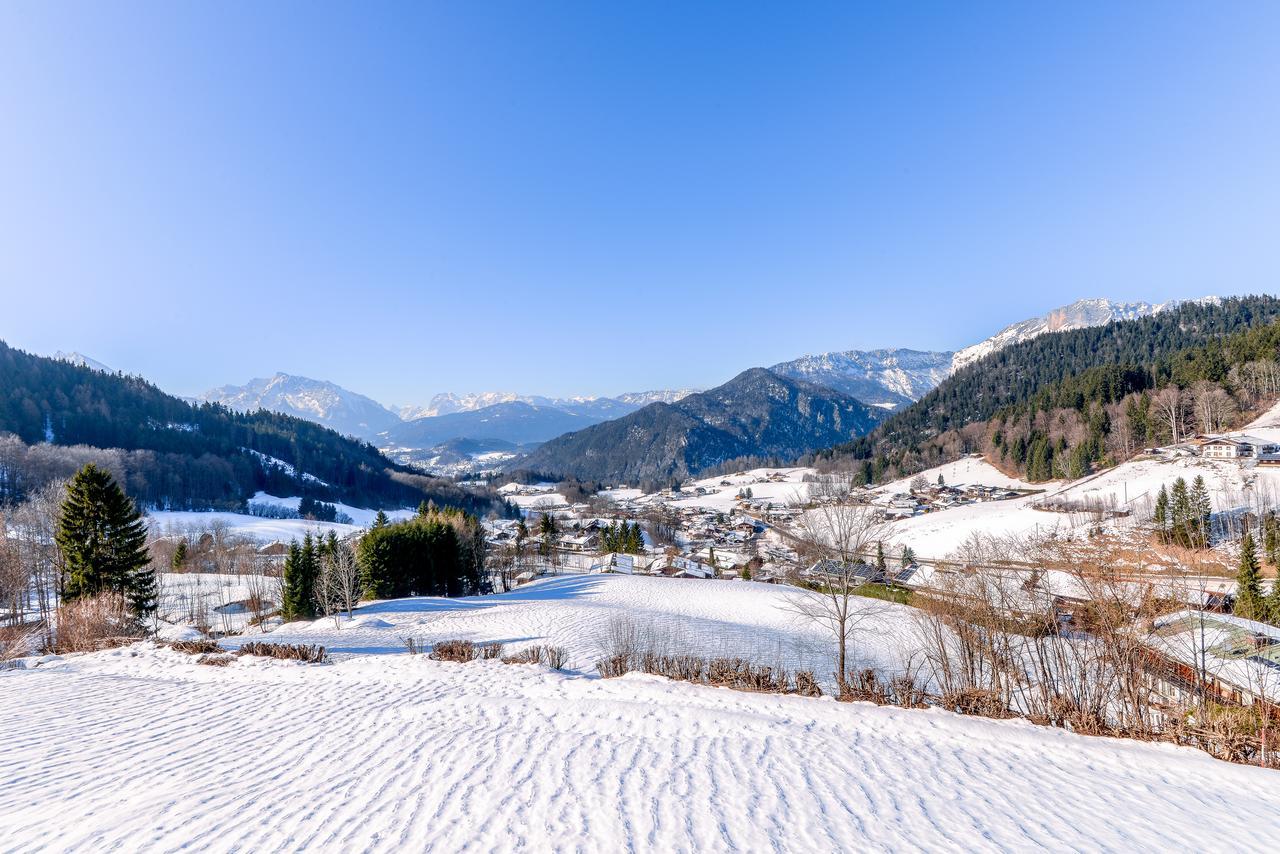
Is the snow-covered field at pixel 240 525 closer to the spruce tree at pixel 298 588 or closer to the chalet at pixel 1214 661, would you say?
the spruce tree at pixel 298 588

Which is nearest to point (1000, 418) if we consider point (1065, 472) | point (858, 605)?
point (1065, 472)

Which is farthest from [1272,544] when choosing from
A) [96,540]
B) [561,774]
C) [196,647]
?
[96,540]

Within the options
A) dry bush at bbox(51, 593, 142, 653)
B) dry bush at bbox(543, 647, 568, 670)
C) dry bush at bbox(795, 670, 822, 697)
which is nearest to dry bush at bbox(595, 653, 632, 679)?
dry bush at bbox(543, 647, 568, 670)

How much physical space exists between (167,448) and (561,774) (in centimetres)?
15161

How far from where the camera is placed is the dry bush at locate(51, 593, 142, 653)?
15.8 metres

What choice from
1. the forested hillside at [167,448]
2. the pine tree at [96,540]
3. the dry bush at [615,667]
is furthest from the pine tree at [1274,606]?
the forested hillside at [167,448]

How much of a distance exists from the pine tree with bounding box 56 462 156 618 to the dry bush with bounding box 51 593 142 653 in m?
3.46

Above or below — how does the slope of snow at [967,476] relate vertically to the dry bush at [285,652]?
below

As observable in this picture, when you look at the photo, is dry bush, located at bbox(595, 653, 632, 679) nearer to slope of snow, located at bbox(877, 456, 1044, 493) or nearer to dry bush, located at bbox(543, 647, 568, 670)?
dry bush, located at bbox(543, 647, 568, 670)

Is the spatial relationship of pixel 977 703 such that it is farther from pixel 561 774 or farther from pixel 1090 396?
pixel 1090 396

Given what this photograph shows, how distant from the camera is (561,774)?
6.85 meters

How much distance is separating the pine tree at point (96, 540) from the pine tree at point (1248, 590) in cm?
4869

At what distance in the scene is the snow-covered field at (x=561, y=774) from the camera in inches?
215

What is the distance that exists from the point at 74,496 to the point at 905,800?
33.9m
